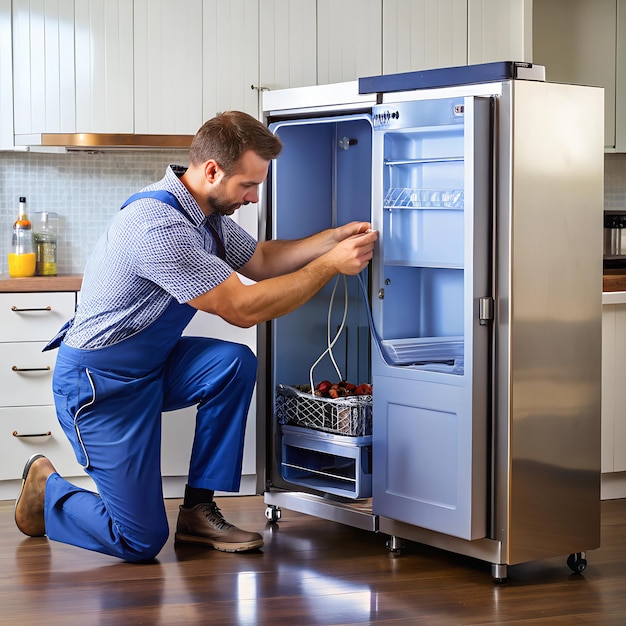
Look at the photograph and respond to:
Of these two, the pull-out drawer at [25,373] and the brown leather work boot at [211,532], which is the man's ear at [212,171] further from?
the pull-out drawer at [25,373]

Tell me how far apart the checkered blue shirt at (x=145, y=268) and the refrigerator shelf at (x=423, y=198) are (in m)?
0.54

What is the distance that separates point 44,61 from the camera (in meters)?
3.81

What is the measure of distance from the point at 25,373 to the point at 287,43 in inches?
63.0

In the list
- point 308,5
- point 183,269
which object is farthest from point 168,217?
point 308,5

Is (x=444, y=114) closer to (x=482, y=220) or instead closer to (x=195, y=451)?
(x=482, y=220)

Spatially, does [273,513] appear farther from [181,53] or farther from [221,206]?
[181,53]

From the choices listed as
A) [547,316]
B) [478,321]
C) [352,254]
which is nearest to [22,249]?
[352,254]

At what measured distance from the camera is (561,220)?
2736mm

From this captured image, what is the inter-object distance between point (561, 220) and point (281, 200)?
1025mm

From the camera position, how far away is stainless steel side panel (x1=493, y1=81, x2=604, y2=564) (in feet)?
8.71

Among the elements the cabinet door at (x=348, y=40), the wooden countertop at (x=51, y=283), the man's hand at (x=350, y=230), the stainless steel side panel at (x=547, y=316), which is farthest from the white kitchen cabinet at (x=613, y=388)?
the cabinet door at (x=348, y=40)

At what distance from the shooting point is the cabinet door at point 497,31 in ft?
13.2

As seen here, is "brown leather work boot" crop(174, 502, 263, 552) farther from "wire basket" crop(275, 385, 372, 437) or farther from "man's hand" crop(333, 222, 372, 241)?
"man's hand" crop(333, 222, 372, 241)

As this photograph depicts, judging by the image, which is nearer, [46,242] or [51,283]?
[51,283]
